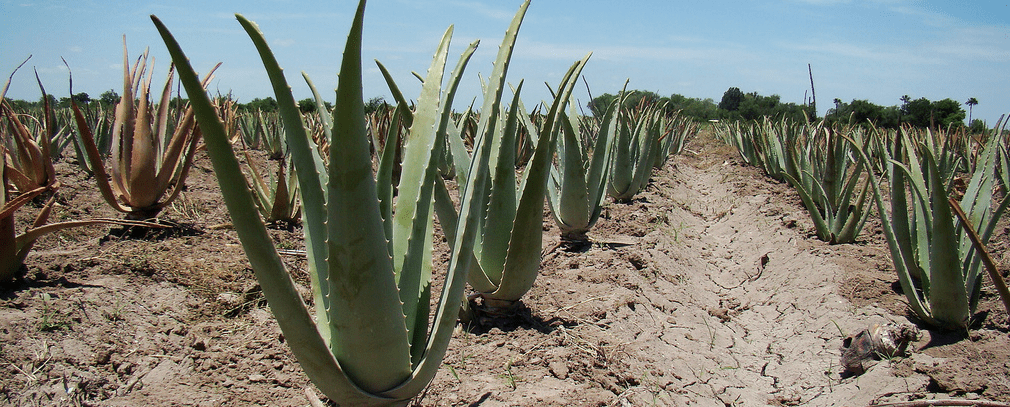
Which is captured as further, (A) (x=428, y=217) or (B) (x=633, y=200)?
(B) (x=633, y=200)

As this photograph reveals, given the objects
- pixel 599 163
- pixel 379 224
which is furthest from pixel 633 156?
pixel 379 224

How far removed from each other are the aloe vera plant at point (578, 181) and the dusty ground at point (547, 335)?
0.24m

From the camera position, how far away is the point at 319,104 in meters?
1.40

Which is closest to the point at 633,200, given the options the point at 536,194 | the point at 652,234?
the point at 652,234

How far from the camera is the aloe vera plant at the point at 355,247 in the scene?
95 cm

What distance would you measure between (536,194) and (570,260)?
5.24 feet

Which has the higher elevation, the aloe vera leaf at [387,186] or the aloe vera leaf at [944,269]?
the aloe vera leaf at [387,186]

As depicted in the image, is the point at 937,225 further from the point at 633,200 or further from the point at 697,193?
the point at 697,193

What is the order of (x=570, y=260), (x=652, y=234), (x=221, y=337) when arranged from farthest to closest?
(x=652, y=234), (x=570, y=260), (x=221, y=337)

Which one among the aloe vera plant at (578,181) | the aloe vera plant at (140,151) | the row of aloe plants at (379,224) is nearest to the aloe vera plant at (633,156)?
the aloe vera plant at (578,181)

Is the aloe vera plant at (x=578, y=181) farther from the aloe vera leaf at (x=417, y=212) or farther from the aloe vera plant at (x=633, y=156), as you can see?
the aloe vera leaf at (x=417, y=212)

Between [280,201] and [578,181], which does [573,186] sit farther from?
[280,201]

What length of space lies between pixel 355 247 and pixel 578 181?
7.75 feet

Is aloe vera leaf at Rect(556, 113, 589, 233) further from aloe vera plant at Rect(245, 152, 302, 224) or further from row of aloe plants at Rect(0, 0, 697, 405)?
aloe vera plant at Rect(245, 152, 302, 224)
